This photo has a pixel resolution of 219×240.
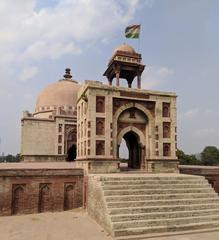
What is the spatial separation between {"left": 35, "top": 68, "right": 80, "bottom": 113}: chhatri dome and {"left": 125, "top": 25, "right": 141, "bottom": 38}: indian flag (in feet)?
46.4

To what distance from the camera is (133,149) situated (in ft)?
54.9

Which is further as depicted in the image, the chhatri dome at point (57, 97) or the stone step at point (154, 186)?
the chhatri dome at point (57, 97)

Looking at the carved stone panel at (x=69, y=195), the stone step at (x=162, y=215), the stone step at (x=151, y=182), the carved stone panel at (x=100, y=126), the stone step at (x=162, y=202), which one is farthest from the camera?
the carved stone panel at (x=100, y=126)

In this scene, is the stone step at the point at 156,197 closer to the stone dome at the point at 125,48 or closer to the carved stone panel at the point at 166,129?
the carved stone panel at the point at 166,129

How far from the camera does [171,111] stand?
1559 centimetres

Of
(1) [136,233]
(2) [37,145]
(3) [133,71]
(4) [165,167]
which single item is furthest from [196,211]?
(2) [37,145]

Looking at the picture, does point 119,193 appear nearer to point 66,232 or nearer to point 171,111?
point 66,232

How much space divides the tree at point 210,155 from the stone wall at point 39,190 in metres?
38.9

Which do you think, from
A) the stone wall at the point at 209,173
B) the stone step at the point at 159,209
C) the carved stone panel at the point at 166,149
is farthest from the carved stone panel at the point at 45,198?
the stone wall at the point at 209,173

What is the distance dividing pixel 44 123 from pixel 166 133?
49.4 ft

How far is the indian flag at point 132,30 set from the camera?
17062 mm

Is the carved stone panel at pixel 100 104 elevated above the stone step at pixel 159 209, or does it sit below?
above

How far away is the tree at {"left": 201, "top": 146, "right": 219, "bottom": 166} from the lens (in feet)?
160

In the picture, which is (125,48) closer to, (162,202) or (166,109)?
(166,109)
